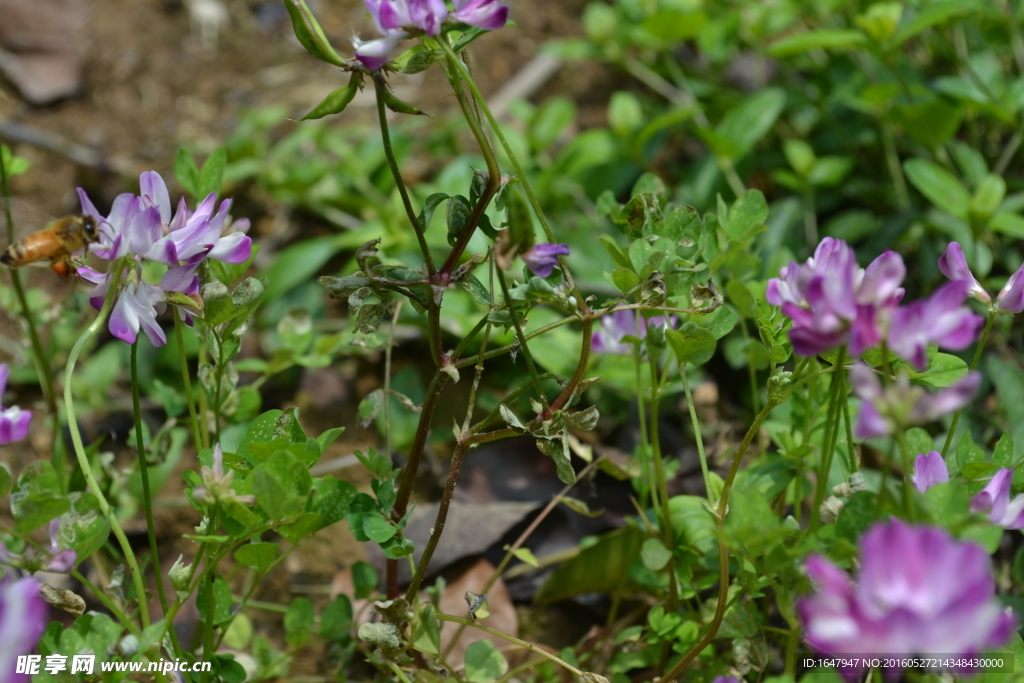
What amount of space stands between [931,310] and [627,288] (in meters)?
0.45

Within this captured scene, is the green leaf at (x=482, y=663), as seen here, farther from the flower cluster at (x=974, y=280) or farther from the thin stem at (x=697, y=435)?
the flower cluster at (x=974, y=280)

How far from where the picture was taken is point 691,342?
1186 millimetres

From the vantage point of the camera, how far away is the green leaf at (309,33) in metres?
0.96

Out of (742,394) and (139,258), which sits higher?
(139,258)

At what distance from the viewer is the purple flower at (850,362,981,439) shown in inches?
28.3

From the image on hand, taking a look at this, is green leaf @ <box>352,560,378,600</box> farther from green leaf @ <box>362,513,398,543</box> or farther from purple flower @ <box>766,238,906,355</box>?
purple flower @ <box>766,238,906,355</box>

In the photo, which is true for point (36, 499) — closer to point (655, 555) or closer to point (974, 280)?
point (655, 555)

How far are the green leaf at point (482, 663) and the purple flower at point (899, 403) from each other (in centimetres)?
72

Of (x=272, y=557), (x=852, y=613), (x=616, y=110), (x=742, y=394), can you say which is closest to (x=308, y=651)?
(x=272, y=557)

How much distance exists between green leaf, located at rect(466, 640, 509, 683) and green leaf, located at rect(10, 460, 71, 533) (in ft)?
1.93

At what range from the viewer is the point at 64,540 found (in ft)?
3.63

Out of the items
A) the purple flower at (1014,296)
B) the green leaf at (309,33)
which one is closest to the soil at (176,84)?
the green leaf at (309,33)

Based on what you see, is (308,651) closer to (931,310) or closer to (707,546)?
(707,546)

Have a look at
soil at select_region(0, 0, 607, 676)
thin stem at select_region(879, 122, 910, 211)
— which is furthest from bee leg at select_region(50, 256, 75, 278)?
thin stem at select_region(879, 122, 910, 211)
